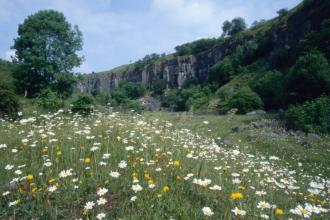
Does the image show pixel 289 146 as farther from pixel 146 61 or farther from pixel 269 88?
pixel 146 61

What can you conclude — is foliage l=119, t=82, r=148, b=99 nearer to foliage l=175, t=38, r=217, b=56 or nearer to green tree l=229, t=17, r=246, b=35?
foliage l=175, t=38, r=217, b=56

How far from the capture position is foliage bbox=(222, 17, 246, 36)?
11356 centimetres

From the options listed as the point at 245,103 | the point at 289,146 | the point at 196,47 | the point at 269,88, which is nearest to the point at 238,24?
the point at 196,47

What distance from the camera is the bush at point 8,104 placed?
1423cm

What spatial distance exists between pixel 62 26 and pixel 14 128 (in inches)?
889

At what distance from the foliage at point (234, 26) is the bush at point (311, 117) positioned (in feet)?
319

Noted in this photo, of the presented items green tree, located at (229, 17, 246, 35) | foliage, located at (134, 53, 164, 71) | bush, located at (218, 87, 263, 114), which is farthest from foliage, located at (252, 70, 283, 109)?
foliage, located at (134, 53, 164, 71)

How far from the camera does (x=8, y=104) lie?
48.1ft

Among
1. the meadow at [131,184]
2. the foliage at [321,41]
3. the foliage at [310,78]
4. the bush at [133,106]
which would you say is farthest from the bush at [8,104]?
the foliage at [321,41]

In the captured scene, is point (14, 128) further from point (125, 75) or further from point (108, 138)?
point (125, 75)

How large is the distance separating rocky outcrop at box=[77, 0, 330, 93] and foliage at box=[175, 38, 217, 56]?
4519mm

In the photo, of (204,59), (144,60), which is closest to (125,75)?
(144,60)

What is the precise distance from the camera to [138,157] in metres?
4.94

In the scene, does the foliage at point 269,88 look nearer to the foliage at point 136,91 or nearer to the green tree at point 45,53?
the green tree at point 45,53
